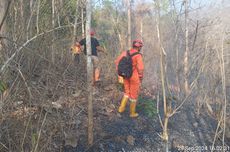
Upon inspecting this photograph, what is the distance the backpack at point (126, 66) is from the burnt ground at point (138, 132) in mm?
1078

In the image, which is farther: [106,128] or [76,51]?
[76,51]

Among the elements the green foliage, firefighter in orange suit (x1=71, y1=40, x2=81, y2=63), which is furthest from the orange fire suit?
firefighter in orange suit (x1=71, y1=40, x2=81, y2=63)

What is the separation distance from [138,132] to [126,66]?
1.50 meters

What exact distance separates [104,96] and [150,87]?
3.57 meters

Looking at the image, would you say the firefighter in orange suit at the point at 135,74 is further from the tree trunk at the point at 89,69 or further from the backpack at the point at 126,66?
the tree trunk at the point at 89,69

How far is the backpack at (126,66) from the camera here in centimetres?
793

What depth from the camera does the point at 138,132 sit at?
785cm

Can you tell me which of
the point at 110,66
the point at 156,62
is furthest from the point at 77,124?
the point at 156,62

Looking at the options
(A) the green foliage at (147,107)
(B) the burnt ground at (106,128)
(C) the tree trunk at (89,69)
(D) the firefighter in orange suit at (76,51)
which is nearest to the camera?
(B) the burnt ground at (106,128)

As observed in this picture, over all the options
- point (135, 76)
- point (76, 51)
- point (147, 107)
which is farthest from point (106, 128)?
point (76, 51)

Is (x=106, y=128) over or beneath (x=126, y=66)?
beneath
